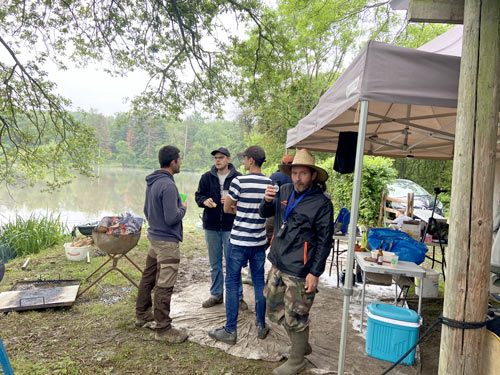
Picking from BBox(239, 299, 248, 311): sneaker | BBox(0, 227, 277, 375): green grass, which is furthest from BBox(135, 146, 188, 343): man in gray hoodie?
BBox(239, 299, 248, 311): sneaker

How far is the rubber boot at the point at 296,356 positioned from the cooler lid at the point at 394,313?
679mm

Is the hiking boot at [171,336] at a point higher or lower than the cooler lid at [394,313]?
lower

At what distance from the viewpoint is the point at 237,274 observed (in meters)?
3.04

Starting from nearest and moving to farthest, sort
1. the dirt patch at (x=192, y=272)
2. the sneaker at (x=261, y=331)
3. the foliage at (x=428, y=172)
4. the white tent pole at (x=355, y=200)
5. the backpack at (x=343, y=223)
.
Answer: the white tent pole at (x=355, y=200) → the sneaker at (x=261, y=331) → the backpack at (x=343, y=223) → the dirt patch at (x=192, y=272) → the foliage at (x=428, y=172)

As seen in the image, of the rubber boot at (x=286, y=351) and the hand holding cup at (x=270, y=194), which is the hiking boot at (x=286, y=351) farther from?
the hand holding cup at (x=270, y=194)

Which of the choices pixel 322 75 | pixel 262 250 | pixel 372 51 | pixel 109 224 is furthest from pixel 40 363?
pixel 322 75

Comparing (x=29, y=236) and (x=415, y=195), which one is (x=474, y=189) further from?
(x=415, y=195)

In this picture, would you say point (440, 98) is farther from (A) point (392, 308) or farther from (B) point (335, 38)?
(B) point (335, 38)

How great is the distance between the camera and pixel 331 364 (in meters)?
2.82

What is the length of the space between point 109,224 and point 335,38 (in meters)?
15.4

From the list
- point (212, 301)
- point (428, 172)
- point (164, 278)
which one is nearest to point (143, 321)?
point (164, 278)

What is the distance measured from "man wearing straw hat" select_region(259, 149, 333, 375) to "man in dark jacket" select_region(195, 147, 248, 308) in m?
1.14

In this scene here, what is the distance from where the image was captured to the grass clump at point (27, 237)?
6.76 metres

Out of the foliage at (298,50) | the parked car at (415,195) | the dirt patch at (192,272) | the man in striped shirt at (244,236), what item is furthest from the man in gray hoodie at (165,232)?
the parked car at (415,195)
